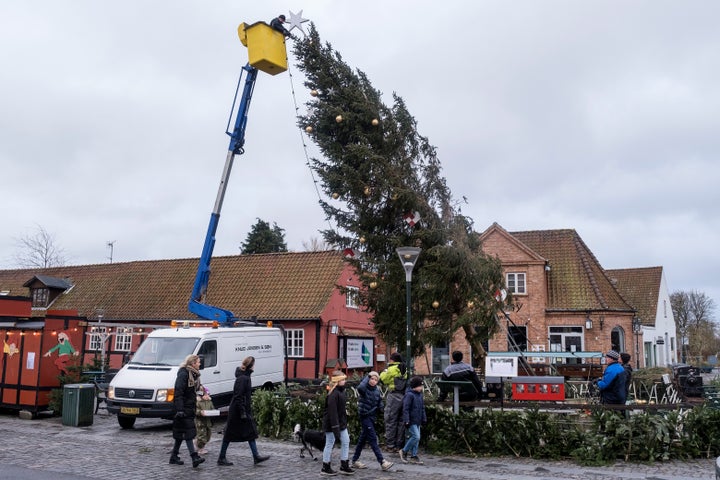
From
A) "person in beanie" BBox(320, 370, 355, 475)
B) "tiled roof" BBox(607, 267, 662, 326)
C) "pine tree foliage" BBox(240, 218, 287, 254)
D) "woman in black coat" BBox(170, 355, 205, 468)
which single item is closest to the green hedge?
"person in beanie" BBox(320, 370, 355, 475)

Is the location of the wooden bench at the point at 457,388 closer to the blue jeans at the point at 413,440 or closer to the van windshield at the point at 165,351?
the blue jeans at the point at 413,440

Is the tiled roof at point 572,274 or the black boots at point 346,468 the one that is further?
the tiled roof at point 572,274

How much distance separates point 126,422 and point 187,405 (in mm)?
5504

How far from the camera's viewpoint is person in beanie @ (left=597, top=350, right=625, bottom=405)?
454 inches

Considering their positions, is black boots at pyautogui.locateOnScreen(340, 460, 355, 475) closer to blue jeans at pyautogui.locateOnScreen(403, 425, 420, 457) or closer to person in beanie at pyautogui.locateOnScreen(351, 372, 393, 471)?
person in beanie at pyautogui.locateOnScreen(351, 372, 393, 471)

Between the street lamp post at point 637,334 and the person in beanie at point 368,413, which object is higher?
the street lamp post at point 637,334

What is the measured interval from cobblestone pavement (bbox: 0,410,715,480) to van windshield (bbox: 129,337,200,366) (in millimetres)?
2139

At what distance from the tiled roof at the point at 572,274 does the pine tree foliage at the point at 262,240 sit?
20875mm

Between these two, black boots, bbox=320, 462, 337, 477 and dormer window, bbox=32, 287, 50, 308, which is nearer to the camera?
black boots, bbox=320, 462, 337, 477

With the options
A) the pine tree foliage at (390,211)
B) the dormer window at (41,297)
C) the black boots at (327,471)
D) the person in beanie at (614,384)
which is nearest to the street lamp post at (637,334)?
the pine tree foliage at (390,211)

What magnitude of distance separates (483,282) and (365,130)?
4397 mm

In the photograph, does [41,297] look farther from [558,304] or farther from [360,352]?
[558,304]

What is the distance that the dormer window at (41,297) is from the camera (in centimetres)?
3316

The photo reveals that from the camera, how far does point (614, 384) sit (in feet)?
37.9
